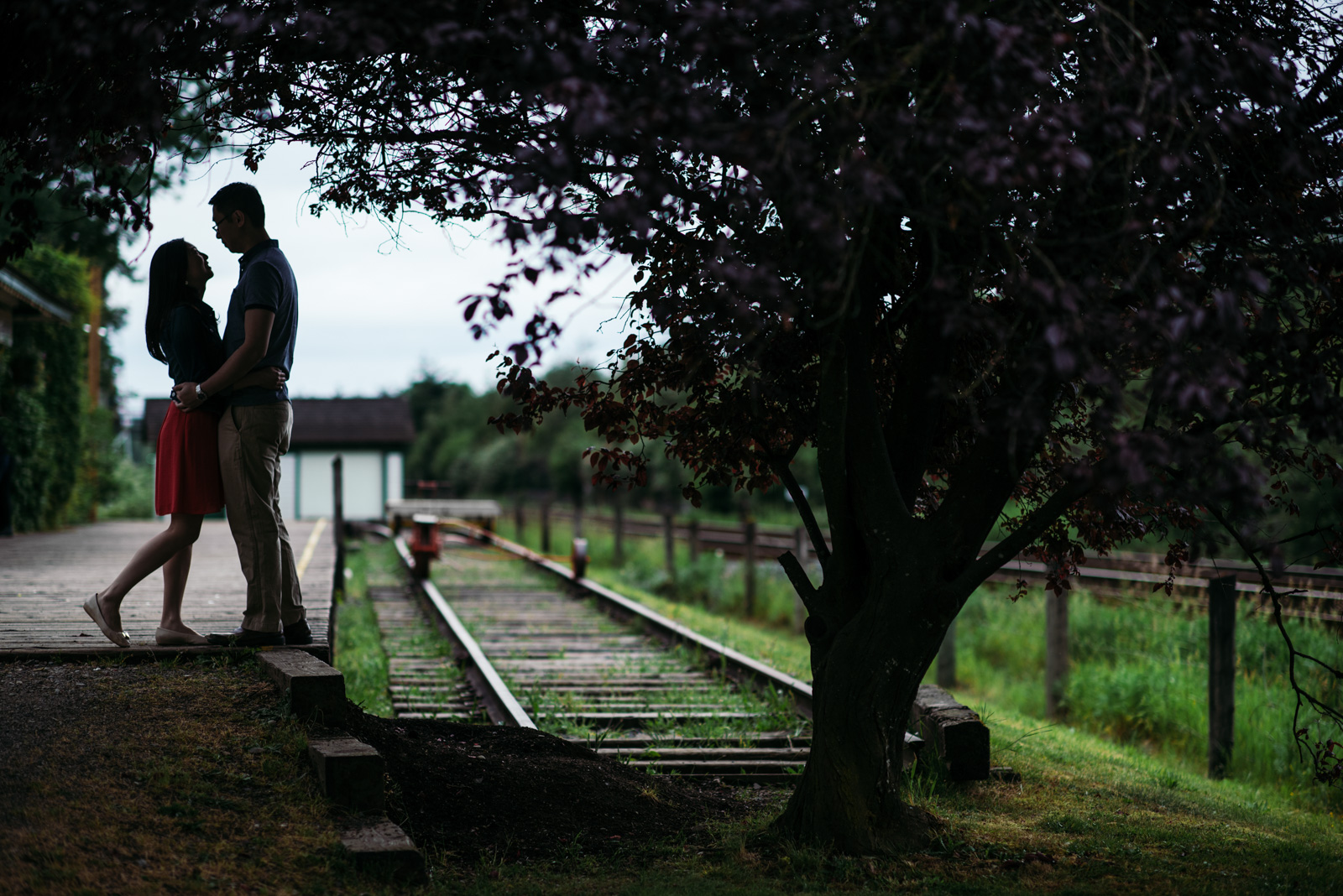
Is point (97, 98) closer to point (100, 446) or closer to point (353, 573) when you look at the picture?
point (353, 573)

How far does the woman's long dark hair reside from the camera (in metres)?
4.87

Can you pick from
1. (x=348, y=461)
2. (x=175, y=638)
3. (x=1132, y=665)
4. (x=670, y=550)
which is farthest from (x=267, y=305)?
(x=348, y=461)

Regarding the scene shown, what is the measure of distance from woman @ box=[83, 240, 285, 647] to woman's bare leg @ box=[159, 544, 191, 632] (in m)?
0.05

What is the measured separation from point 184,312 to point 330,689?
1.81 meters

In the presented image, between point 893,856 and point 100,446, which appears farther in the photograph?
A: point 100,446

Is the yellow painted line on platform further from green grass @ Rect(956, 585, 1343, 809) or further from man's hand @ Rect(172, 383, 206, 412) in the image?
green grass @ Rect(956, 585, 1343, 809)

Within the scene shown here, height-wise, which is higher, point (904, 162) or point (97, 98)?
point (97, 98)

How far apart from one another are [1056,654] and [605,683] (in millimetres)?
4090

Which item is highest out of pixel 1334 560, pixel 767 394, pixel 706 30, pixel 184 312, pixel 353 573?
pixel 706 30

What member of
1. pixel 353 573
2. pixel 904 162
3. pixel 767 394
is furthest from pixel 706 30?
pixel 353 573

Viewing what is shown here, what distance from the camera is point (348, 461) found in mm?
40875

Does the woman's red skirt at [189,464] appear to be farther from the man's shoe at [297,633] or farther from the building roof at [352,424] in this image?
the building roof at [352,424]

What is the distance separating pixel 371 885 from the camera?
11.5ft

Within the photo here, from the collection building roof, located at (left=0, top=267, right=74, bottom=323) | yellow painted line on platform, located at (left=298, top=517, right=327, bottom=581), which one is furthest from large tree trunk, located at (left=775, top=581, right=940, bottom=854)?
building roof, located at (left=0, top=267, right=74, bottom=323)
